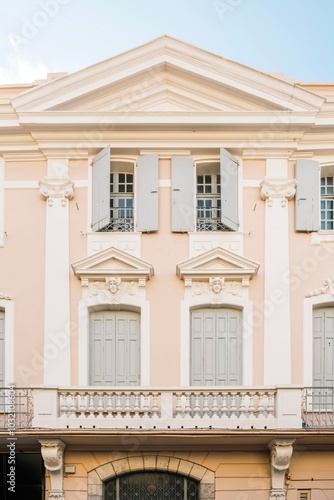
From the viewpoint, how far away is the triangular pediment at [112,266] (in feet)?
63.9

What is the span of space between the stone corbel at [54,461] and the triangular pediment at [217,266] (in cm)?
479

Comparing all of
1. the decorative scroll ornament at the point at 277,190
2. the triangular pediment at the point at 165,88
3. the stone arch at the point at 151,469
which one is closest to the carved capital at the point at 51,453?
the stone arch at the point at 151,469

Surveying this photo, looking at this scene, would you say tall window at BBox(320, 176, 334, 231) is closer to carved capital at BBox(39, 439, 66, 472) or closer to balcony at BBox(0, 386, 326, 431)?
balcony at BBox(0, 386, 326, 431)

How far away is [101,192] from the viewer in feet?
65.4

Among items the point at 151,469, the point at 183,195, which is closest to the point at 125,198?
the point at 183,195

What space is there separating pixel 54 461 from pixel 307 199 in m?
8.38

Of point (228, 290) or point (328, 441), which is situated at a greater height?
point (228, 290)

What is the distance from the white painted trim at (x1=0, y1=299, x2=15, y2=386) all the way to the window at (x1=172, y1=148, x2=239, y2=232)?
429 cm

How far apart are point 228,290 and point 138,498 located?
203 inches

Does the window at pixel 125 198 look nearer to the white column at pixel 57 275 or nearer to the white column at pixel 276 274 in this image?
the white column at pixel 57 275

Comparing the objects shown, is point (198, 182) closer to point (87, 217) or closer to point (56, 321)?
point (87, 217)

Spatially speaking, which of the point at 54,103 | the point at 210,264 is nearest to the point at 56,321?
the point at 210,264

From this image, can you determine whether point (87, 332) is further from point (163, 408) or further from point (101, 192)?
point (101, 192)

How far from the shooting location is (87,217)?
65.7ft
